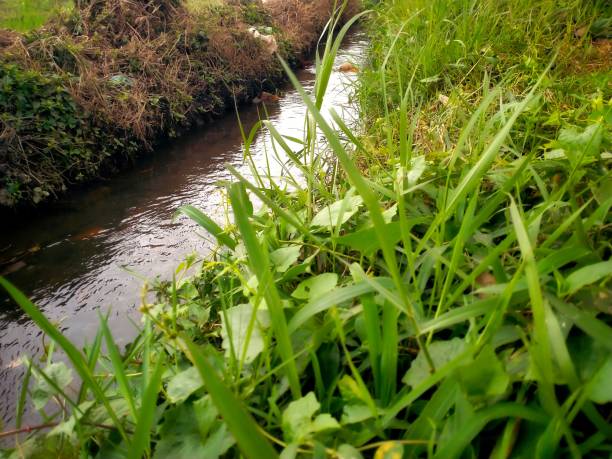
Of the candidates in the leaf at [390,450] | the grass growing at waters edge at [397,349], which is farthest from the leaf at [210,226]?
the leaf at [390,450]

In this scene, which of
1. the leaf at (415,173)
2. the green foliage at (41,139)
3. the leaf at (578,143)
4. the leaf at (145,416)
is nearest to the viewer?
the leaf at (145,416)

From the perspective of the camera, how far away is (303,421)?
601 mm

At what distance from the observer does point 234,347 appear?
2.45ft

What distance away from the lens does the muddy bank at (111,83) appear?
3537 mm

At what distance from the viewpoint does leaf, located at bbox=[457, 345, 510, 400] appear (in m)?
0.54

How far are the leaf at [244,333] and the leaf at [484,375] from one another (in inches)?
13.0

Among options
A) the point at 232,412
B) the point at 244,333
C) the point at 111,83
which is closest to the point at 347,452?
the point at 232,412

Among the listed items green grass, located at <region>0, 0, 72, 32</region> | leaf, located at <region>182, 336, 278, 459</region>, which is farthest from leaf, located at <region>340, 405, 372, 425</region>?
green grass, located at <region>0, 0, 72, 32</region>

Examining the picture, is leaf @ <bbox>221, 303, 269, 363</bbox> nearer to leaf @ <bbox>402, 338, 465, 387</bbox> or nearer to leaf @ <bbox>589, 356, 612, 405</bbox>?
leaf @ <bbox>402, 338, 465, 387</bbox>

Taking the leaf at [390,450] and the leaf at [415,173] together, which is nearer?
the leaf at [390,450]

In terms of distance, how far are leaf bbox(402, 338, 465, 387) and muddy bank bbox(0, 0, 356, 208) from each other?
83.5 inches

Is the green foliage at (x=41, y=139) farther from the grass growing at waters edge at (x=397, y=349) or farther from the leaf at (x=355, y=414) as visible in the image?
the leaf at (x=355, y=414)

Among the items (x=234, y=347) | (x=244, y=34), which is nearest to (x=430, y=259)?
(x=234, y=347)

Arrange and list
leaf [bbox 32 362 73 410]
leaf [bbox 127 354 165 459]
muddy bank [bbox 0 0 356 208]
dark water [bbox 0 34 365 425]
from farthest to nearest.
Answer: muddy bank [bbox 0 0 356 208] < dark water [bbox 0 34 365 425] < leaf [bbox 32 362 73 410] < leaf [bbox 127 354 165 459]
